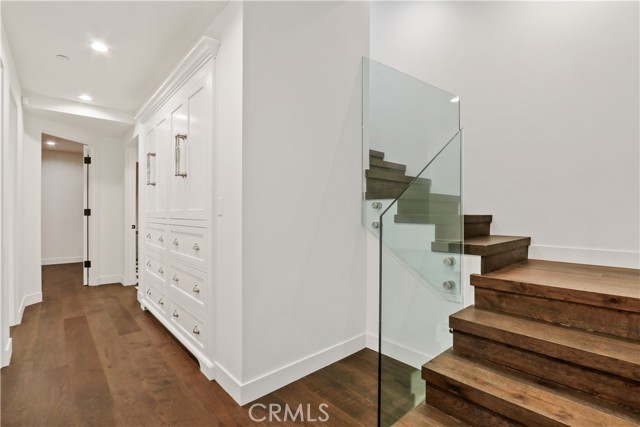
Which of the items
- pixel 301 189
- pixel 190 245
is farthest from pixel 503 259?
pixel 190 245

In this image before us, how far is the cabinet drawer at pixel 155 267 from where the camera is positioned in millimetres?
3106

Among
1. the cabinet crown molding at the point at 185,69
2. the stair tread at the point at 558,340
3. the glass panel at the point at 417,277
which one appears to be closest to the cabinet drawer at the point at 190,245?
the cabinet crown molding at the point at 185,69

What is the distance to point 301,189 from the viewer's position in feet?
7.30

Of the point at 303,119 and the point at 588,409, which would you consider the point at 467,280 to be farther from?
the point at 303,119

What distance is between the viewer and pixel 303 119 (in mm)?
2240

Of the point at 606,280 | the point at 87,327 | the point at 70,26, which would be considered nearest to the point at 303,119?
the point at 70,26

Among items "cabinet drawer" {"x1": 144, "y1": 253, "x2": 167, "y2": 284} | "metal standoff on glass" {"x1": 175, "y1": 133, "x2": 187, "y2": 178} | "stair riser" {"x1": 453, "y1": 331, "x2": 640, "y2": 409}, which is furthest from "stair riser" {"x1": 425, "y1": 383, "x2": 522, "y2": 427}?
"cabinet drawer" {"x1": 144, "y1": 253, "x2": 167, "y2": 284}

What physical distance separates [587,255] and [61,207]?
919cm

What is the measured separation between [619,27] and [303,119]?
2481 mm

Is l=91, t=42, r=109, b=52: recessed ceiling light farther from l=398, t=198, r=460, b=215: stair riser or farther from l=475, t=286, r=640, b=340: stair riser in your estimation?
l=475, t=286, r=640, b=340: stair riser

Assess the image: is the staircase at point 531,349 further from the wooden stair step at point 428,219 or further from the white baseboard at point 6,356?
the white baseboard at point 6,356

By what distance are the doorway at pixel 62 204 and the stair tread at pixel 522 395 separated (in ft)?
25.2

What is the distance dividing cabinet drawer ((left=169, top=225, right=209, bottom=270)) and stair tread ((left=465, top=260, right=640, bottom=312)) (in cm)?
189

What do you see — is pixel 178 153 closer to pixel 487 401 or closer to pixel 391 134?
pixel 391 134
